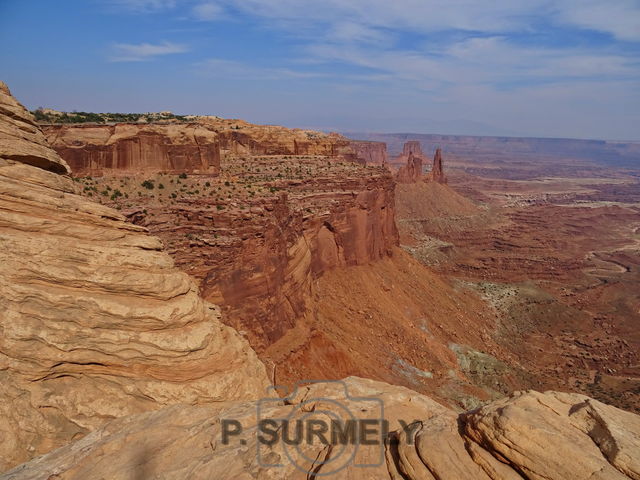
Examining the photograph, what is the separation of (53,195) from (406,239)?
209 feet

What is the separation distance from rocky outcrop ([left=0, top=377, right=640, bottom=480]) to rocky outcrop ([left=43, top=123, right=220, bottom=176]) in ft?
55.6

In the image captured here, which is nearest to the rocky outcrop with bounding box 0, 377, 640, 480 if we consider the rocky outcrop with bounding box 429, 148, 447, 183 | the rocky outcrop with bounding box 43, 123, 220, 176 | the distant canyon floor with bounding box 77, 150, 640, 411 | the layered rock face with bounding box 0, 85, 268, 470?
the layered rock face with bounding box 0, 85, 268, 470

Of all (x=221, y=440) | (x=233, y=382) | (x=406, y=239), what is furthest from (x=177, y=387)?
(x=406, y=239)

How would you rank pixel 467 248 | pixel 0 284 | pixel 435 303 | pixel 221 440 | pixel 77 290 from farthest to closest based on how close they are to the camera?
pixel 467 248
pixel 435 303
pixel 77 290
pixel 0 284
pixel 221 440

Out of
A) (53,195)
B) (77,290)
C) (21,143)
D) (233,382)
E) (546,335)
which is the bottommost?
(546,335)

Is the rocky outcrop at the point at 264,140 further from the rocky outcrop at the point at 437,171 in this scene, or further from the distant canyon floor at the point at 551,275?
the rocky outcrop at the point at 437,171

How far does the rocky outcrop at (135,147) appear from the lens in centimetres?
2172

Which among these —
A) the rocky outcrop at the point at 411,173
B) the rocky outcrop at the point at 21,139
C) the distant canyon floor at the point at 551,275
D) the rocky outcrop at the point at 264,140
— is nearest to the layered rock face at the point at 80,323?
the rocky outcrop at the point at 21,139

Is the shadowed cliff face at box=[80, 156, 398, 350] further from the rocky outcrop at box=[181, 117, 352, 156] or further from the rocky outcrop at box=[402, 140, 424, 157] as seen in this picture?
the rocky outcrop at box=[402, 140, 424, 157]

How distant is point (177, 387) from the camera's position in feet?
35.7

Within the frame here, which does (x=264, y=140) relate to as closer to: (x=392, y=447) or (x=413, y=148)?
(x=392, y=447)

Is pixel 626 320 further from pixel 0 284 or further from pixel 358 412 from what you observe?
pixel 0 284

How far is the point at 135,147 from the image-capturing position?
23.2m

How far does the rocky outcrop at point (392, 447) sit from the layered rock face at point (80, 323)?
3.17ft
